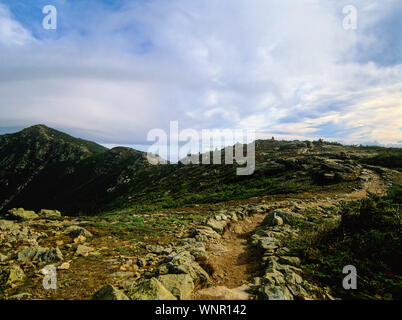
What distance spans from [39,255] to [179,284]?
182 inches

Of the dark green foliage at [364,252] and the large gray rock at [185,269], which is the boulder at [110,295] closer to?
the large gray rock at [185,269]

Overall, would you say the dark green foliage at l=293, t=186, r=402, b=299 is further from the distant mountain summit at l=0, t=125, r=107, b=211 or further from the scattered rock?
the distant mountain summit at l=0, t=125, r=107, b=211

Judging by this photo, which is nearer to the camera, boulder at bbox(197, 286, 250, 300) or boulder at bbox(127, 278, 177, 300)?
boulder at bbox(127, 278, 177, 300)

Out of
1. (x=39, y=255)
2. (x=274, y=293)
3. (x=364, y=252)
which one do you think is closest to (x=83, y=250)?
(x=39, y=255)

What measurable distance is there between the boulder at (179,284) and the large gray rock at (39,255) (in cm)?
365

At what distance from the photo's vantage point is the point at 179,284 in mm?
3990

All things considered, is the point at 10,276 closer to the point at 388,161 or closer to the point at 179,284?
the point at 179,284

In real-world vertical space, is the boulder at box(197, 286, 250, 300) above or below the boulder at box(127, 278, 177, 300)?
below

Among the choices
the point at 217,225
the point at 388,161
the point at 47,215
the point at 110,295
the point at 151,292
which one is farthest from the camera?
the point at 388,161

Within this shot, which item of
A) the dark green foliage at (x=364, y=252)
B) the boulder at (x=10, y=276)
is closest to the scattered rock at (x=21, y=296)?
the boulder at (x=10, y=276)

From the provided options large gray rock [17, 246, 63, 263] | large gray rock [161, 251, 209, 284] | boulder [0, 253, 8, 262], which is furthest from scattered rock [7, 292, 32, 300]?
large gray rock [161, 251, 209, 284]

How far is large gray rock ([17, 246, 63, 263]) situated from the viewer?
5196mm

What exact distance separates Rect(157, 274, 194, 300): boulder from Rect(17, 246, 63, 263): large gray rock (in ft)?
12.0
